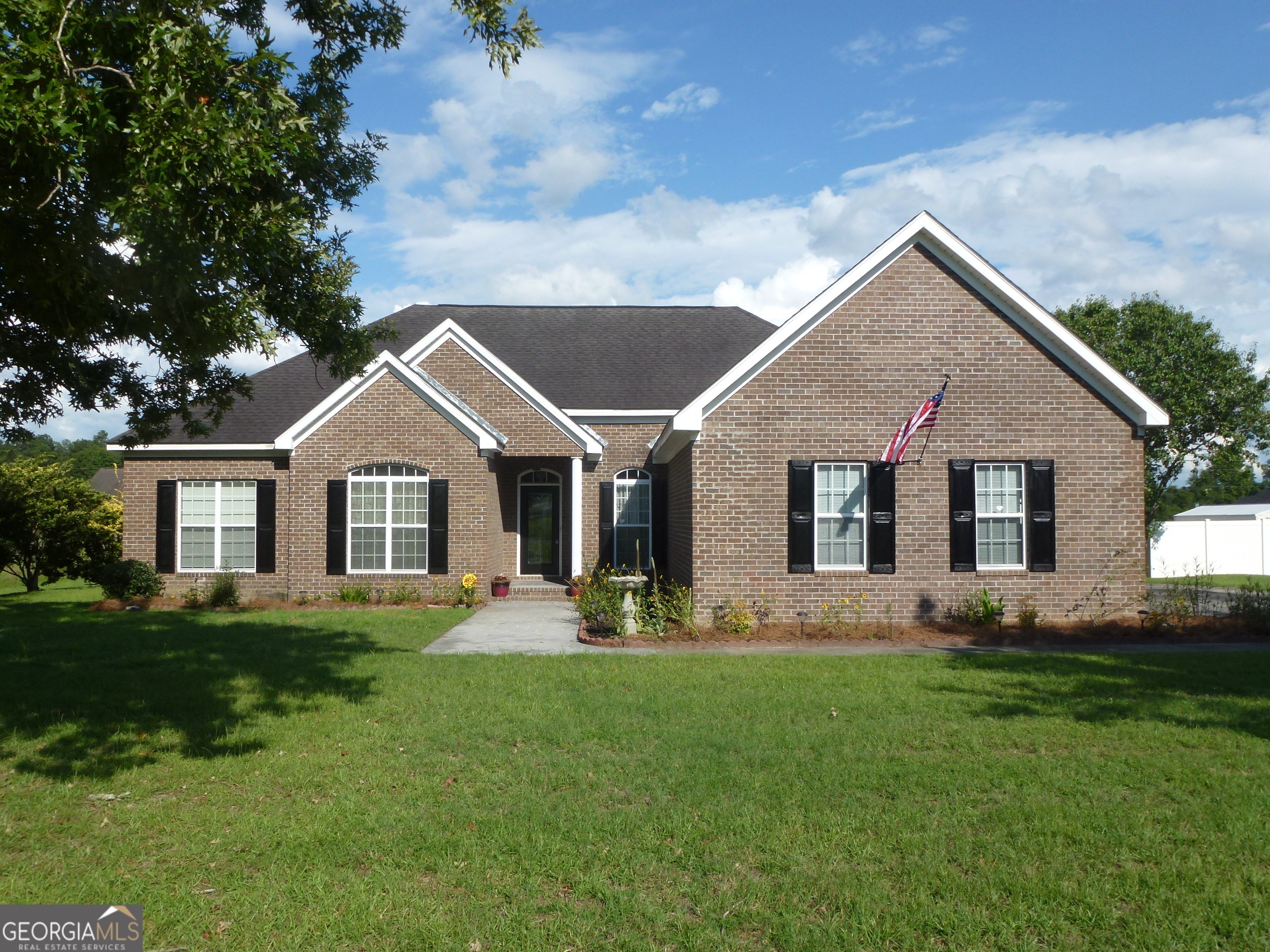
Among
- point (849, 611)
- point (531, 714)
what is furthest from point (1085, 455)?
point (531, 714)

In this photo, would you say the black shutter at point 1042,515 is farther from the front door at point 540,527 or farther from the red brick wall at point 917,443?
the front door at point 540,527

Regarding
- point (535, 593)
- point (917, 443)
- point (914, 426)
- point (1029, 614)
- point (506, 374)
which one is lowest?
point (535, 593)

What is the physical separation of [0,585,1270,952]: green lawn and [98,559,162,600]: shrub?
812cm

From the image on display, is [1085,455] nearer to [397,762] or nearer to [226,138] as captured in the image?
[397,762]

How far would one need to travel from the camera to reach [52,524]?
21.2 m

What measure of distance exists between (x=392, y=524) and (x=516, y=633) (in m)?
5.24

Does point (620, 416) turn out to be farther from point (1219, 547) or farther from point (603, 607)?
point (1219, 547)

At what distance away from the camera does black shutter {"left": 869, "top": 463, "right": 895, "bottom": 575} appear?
13.6m

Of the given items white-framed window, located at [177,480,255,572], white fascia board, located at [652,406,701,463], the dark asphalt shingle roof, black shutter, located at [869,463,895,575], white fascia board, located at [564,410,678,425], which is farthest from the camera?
the dark asphalt shingle roof

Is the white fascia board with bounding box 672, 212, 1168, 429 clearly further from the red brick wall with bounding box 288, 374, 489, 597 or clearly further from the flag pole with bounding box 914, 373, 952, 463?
the red brick wall with bounding box 288, 374, 489, 597

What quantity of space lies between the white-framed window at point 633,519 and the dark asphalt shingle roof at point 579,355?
163 centimetres

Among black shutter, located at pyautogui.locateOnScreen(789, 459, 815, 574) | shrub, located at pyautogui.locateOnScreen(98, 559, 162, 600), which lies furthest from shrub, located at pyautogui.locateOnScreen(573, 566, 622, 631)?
shrub, located at pyautogui.locateOnScreen(98, 559, 162, 600)

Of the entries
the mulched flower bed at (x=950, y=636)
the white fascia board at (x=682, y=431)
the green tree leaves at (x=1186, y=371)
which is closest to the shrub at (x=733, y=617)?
the mulched flower bed at (x=950, y=636)

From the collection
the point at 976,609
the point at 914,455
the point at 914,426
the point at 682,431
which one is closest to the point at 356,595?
the point at 682,431
